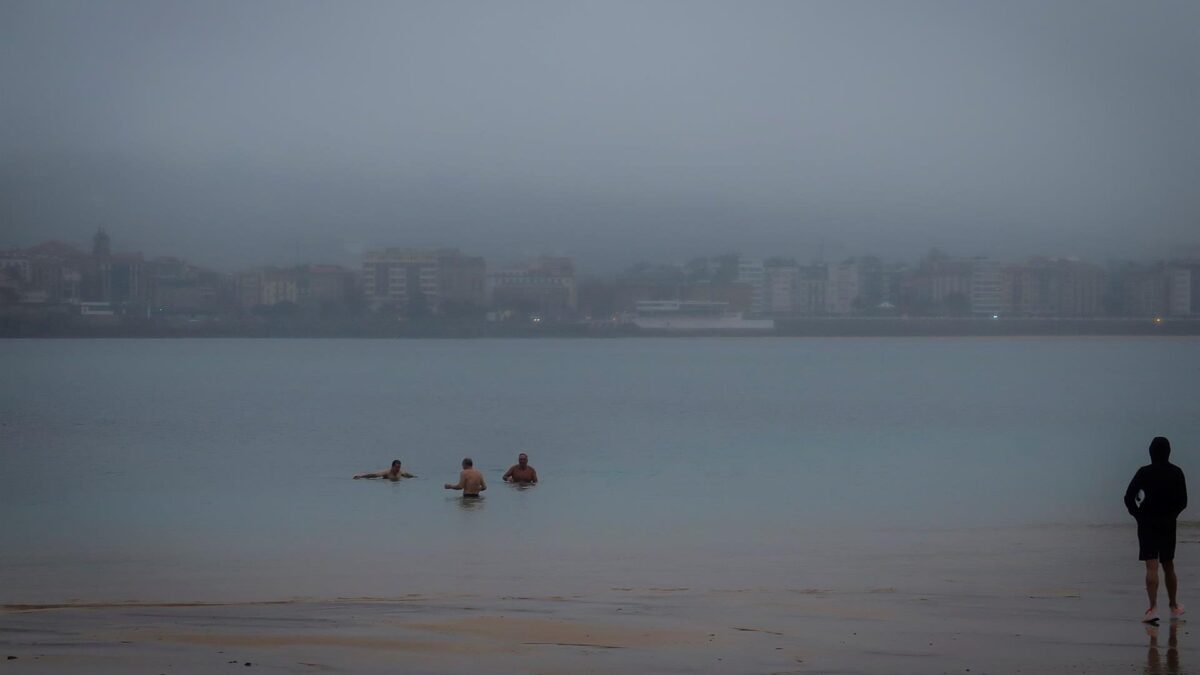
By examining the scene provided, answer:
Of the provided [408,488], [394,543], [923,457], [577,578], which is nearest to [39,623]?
[577,578]

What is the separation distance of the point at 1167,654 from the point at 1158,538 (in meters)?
1.28

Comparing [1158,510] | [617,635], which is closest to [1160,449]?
[1158,510]

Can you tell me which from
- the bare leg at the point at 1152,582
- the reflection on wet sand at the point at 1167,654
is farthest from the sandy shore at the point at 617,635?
the bare leg at the point at 1152,582

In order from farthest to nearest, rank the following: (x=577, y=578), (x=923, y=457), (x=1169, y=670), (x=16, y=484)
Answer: (x=923, y=457) → (x=16, y=484) → (x=577, y=578) → (x=1169, y=670)

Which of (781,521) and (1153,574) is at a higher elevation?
(1153,574)

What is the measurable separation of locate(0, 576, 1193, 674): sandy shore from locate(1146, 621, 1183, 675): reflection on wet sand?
19 mm

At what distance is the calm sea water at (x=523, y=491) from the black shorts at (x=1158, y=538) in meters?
5.10

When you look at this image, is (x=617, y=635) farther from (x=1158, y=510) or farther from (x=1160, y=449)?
(x=1160, y=449)

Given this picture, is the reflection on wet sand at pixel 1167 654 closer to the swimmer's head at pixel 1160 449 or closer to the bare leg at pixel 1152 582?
the bare leg at pixel 1152 582

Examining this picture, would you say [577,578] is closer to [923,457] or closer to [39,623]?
[39,623]

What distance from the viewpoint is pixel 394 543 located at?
18.4 m

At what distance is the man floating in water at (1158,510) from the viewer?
991cm

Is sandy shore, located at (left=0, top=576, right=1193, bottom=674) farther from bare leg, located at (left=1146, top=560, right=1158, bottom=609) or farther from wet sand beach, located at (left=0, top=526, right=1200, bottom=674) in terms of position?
bare leg, located at (left=1146, top=560, right=1158, bottom=609)

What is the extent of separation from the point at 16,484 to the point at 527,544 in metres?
16.1
